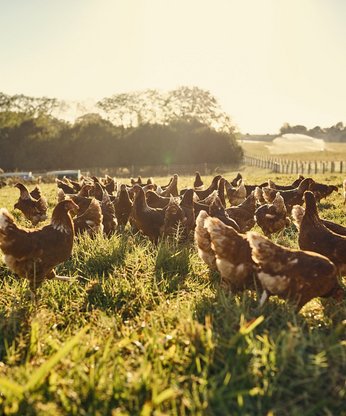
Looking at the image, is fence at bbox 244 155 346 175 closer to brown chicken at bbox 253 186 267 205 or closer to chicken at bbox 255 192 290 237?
brown chicken at bbox 253 186 267 205

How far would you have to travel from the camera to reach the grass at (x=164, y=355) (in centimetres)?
262

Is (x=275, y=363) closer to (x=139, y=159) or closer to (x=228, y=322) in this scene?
(x=228, y=322)

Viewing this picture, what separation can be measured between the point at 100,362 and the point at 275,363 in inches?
54.3

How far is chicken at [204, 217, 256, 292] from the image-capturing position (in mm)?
4285

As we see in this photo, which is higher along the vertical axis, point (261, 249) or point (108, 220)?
point (261, 249)

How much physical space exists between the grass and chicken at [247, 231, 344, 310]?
19 cm

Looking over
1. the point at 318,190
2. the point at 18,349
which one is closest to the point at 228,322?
the point at 18,349

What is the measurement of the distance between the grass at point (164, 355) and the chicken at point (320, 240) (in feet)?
2.11

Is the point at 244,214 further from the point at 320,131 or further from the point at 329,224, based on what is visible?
the point at 320,131

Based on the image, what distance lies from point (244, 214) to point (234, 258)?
3.33 meters

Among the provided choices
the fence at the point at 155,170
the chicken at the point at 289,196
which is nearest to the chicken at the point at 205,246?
the chicken at the point at 289,196

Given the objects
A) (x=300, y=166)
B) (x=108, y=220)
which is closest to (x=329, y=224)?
(x=108, y=220)

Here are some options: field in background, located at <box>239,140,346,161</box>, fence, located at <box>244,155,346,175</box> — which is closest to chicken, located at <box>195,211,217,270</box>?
fence, located at <box>244,155,346,175</box>

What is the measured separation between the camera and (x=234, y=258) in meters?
4.29
